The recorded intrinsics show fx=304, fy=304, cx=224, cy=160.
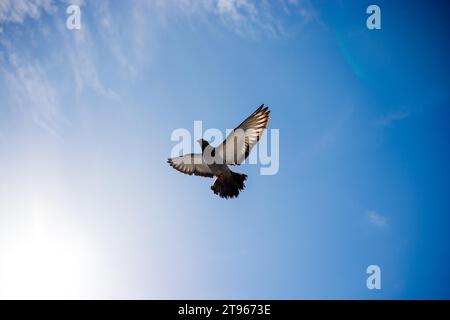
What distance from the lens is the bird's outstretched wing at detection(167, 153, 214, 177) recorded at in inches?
429

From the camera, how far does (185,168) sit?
11.3 metres

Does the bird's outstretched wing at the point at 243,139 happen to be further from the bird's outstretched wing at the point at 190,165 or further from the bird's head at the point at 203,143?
the bird's outstretched wing at the point at 190,165

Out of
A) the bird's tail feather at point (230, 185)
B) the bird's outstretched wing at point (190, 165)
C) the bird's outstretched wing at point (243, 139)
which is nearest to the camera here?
the bird's outstretched wing at point (243, 139)

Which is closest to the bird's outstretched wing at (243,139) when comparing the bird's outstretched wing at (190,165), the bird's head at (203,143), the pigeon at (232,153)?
the pigeon at (232,153)

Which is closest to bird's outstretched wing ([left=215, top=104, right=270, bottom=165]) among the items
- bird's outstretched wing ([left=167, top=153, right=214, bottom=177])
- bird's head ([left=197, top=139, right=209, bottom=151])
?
bird's head ([left=197, top=139, right=209, bottom=151])

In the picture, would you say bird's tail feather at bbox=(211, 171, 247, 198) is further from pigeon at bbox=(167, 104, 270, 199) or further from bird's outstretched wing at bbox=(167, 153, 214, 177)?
bird's outstretched wing at bbox=(167, 153, 214, 177)

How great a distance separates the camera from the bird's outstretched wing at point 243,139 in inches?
370

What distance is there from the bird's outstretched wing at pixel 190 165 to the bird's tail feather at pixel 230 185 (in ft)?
3.51

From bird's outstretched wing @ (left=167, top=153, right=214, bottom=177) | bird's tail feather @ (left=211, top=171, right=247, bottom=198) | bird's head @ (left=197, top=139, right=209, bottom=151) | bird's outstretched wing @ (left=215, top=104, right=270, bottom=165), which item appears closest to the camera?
bird's outstretched wing @ (left=215, top=104, right=270, bottom=165)

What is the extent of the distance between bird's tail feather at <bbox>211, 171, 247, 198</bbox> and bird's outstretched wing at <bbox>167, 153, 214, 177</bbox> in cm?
107

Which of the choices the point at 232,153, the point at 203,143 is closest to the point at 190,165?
the point at 203,143

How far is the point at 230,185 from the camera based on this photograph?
385 inches

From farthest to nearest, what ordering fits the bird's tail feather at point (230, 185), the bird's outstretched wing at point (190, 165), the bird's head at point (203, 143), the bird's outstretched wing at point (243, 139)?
the bird's outstretched wing at point (190, 165) < the bird's head at point (203, 143) < the bird's tail feather at point (230, 185) < the bird's outstretched wing at point (243, 139)
